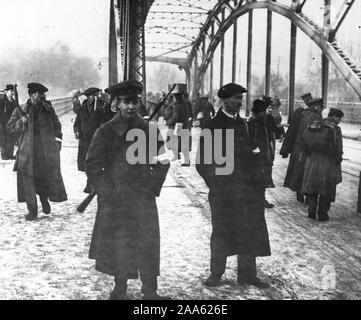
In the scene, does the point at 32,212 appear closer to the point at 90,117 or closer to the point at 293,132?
the point at 90,117

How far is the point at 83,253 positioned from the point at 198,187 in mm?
4372

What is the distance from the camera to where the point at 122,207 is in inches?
162

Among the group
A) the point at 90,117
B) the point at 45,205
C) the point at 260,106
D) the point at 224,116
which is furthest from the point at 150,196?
the point at 90,117

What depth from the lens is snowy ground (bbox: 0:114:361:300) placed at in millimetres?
4559

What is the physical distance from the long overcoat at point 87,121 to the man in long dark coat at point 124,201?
4800 millimetres

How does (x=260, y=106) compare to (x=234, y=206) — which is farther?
(x=260, y=106)

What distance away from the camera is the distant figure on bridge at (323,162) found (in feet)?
24.5

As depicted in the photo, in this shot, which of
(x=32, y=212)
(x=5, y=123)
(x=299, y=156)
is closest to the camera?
(x=32, y=212)

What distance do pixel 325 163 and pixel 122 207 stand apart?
423cm

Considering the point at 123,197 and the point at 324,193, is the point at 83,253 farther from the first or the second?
the point at 324,193

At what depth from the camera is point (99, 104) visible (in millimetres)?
8977

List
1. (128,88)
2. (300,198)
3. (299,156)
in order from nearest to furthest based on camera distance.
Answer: (128,88), (299,156), (300,198)

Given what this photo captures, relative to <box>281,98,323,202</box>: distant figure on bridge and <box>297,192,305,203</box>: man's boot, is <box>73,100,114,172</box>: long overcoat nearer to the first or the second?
<box>281,98,323,202</box>: distant figure on bridge
